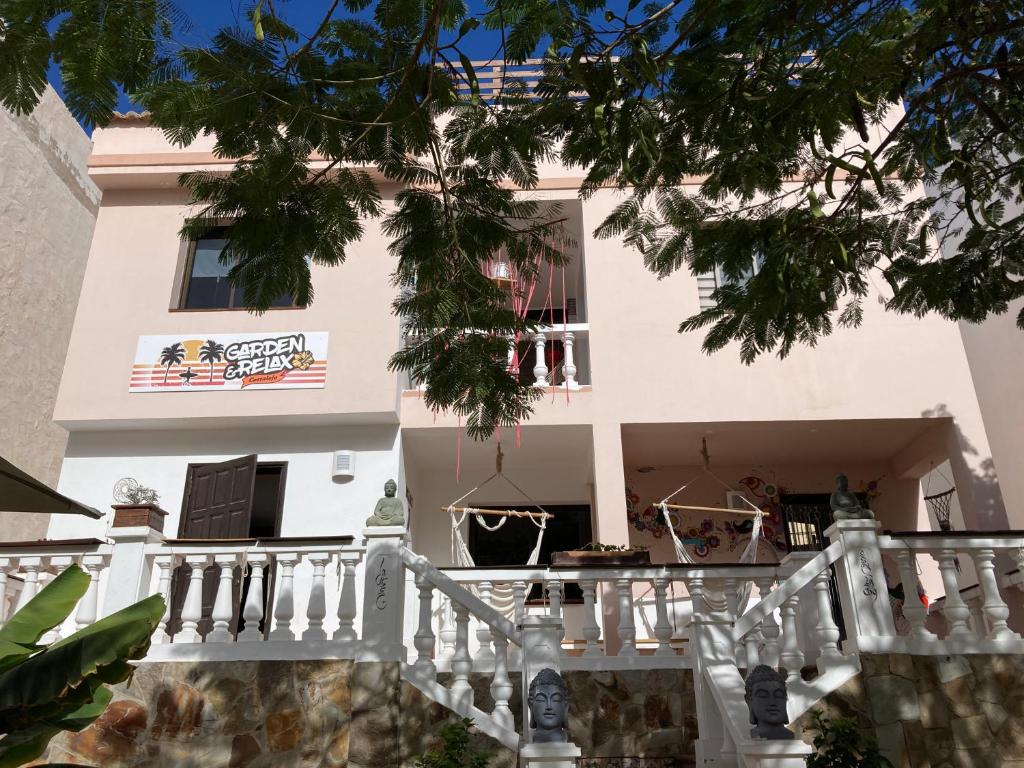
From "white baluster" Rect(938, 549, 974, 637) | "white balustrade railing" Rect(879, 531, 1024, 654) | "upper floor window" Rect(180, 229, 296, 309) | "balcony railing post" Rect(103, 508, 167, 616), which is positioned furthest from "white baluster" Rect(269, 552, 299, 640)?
"upper floor window" Rect(180, 229, 296, 309)

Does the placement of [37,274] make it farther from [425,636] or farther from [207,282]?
[425,636]

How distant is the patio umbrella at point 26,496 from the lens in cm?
362

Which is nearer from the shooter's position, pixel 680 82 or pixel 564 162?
pixel 680 82

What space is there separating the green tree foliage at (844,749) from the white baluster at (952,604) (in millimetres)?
1196

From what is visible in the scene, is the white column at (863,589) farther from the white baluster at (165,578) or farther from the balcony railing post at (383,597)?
the white baluster at (165,578)

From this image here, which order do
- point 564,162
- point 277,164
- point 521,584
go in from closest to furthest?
point 277,164, point 564,162, point 521,584

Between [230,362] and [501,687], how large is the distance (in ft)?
18.9

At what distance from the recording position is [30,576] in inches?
240

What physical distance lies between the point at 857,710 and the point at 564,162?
13.2 ft

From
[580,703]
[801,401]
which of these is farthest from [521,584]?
[801,401]

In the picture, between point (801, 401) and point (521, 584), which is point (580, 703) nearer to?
point (521, 584)

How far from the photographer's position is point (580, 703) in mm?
5984

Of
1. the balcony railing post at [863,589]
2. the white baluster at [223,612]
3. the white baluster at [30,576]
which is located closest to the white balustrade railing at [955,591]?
the balcony railing post at [863,589]

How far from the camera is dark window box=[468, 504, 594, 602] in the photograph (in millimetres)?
11133
